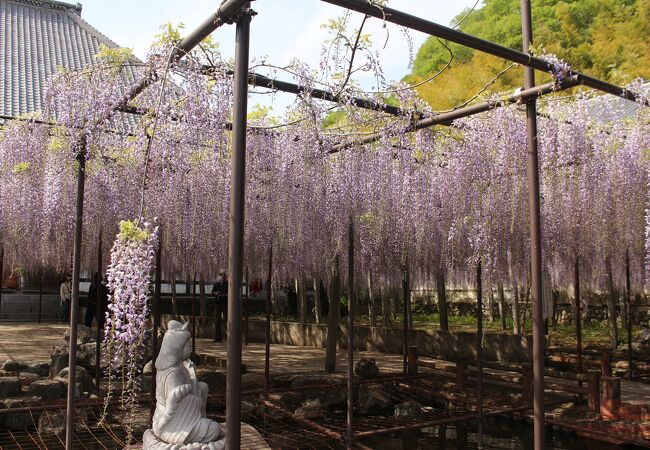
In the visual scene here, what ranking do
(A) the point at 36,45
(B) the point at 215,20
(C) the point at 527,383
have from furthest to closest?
1. (A) the point at 36,45
2. (C) the point at 527,383
3. (B) the point at 215,20

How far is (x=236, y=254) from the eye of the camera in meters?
2.61

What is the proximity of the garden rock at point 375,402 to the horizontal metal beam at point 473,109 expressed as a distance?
357cm

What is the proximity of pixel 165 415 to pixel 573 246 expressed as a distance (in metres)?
6.15

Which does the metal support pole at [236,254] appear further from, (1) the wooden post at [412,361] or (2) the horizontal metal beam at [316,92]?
(1) the wooden post at [412,361]

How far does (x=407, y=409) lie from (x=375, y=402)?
0.50 meters

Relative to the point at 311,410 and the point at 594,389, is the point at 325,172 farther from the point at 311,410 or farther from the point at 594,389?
the point at 594,389

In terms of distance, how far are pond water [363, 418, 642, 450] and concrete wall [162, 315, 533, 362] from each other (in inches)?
56.3

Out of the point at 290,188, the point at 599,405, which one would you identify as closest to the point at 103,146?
the point at 290,188

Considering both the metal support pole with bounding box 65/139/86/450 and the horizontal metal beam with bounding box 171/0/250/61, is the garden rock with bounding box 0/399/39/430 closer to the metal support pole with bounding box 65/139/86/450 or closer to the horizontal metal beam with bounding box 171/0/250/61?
the metal support pole with bounding box 65/139/86/450

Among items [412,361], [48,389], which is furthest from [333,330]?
[48,389]

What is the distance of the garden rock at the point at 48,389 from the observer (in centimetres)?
693

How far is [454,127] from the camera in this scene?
6.28 m

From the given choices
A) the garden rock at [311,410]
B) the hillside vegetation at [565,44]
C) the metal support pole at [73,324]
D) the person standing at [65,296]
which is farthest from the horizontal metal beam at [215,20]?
the hillside vegetation at [565,44]

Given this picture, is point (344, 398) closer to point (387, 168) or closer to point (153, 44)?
point (387, 168)
